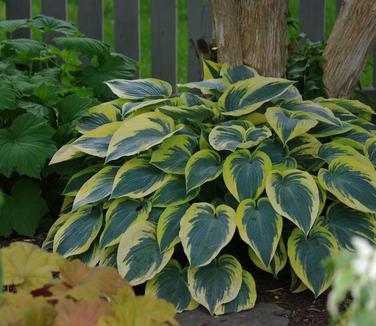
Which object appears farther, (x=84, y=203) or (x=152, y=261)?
(x=84, y=203)

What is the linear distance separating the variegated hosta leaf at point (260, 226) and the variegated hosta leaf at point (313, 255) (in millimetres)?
141

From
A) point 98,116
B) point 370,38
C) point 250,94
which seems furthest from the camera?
point 370,38

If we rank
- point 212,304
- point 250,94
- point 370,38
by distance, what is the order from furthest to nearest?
1. point 370,38
2. point 250,94
3. point 212,304

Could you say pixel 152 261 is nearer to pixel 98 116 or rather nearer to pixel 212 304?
pixel 212 304

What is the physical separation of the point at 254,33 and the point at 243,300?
64.7 inches

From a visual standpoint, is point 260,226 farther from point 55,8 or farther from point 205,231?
point 55,8

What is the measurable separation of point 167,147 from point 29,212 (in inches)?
37.3

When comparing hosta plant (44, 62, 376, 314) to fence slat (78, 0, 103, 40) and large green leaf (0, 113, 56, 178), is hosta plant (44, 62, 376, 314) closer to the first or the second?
large green leaf (0, 113, 56, 178)

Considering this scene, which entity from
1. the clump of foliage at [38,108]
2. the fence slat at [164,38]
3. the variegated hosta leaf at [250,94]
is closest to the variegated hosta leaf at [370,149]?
the variegated hosta leaf at [250,94]

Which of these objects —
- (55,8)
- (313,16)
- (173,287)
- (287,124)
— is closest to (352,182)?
(287,124)

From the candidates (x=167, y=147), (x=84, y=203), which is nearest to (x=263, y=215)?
(x=167, y=147)

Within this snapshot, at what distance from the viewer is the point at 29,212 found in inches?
167

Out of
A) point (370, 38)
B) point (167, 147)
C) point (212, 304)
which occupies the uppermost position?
point (370, 38)

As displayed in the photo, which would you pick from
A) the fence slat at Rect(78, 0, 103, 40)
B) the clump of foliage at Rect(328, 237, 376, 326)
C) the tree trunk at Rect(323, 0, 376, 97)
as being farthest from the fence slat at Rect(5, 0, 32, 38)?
the clump of foliage at Rect(328, 237, 376, 326)
